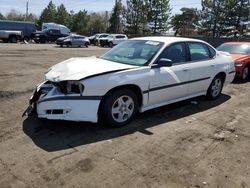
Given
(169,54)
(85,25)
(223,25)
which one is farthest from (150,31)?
(169,54)

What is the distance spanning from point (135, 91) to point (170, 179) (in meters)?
2.02

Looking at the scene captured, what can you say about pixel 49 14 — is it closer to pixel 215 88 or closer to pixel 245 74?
pixel 245 74

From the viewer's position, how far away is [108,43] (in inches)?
1430

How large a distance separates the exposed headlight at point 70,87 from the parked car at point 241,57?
22.6 ft

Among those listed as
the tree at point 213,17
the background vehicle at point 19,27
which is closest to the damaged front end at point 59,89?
the background vehicle at point 19,27

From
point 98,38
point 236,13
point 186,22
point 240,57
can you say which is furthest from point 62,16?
point 240,57

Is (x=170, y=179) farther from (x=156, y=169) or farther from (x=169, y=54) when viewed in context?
(x=169, y=54)

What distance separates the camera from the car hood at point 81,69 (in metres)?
4.68

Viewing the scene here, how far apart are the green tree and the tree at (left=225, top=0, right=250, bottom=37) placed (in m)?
33.8

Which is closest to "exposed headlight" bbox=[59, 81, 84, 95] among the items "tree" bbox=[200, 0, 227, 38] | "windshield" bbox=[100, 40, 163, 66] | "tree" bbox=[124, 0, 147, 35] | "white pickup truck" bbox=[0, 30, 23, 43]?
"windshield" bbox=[100, 40, 163, 66]

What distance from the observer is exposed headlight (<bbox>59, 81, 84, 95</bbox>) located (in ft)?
15.2

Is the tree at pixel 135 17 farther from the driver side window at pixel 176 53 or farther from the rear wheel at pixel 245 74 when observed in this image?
the driver side window at pixel 176 53

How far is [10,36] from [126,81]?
32.8m

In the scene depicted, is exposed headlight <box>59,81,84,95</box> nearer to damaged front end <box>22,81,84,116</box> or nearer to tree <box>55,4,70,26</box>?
damaged front end <box>22,81,84,116</box>
